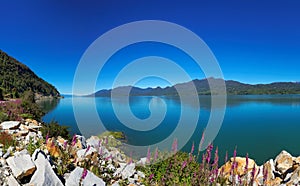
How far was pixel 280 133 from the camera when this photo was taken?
25.6 m

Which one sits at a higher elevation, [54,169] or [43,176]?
[43,176]

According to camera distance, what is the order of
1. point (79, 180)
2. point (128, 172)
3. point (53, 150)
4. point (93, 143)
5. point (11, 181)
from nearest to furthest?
point (11, 181), point (79, 180), point (53, 150), point (128, 172), point (93, 143)

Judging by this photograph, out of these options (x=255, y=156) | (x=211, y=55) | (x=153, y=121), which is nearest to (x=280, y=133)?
(x=255, y=156)

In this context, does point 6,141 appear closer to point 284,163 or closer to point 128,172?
point 128,172

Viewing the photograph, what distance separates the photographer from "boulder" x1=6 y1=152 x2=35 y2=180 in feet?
13.5

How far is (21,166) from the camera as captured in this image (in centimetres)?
420

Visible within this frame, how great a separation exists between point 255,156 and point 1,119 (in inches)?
645

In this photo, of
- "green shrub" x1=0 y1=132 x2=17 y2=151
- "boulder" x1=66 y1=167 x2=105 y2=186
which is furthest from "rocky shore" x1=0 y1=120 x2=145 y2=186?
"green shrub" x1=0 y1=132 x2=17 y2=151

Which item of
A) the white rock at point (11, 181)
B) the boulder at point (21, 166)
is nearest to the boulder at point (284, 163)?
the boulder at point (21, 166)

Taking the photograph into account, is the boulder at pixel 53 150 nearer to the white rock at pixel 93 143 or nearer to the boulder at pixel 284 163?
the white rock at pixel 93 143

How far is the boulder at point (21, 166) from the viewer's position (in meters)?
4.11

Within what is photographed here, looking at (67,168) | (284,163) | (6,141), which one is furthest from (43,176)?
(284,163)

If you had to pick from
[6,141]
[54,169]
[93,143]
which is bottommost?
[93,143]

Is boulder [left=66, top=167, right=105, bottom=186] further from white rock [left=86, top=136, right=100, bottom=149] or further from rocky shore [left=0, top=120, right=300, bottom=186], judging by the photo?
white rock [left=86, top=136, right=100, bottom=149]
